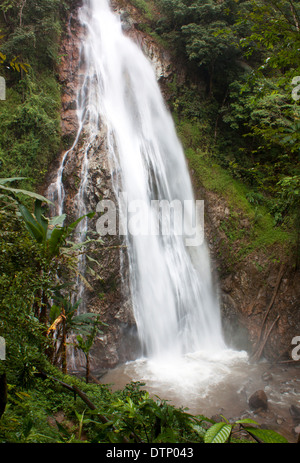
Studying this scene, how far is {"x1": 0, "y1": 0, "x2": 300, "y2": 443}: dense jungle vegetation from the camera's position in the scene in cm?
235

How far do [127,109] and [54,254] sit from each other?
28.6ft

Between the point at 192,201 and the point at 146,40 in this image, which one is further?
the point at 146,40

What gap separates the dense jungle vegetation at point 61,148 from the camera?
2.35m

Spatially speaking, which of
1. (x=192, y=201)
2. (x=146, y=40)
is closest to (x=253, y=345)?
(x=192, y=201)

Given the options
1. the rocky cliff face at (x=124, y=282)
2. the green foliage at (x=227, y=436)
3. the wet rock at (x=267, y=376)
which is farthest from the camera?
the rocky cliff face at (x=124, y=282)

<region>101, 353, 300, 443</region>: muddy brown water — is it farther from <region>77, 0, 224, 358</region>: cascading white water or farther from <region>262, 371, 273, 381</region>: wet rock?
<region>77, 0, 224, 358</region>: cascading white water

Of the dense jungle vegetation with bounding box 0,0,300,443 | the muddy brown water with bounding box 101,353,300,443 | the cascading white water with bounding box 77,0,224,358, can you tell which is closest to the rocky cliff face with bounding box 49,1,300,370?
the cascading white water with bounding box 77,0,224,358

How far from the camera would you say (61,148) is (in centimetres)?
872

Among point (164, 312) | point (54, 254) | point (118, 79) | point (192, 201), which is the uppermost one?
point (118, 79)

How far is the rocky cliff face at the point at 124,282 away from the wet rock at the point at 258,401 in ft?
7.57

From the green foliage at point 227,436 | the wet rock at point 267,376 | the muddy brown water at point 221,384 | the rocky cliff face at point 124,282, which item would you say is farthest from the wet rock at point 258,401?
the green foliage at point 227,436

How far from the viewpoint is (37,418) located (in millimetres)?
2383

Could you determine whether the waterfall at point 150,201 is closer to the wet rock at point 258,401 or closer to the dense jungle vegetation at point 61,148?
the dense jungle vegetation at point 61,148

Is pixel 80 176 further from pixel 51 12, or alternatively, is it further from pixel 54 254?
pixel 51 12
